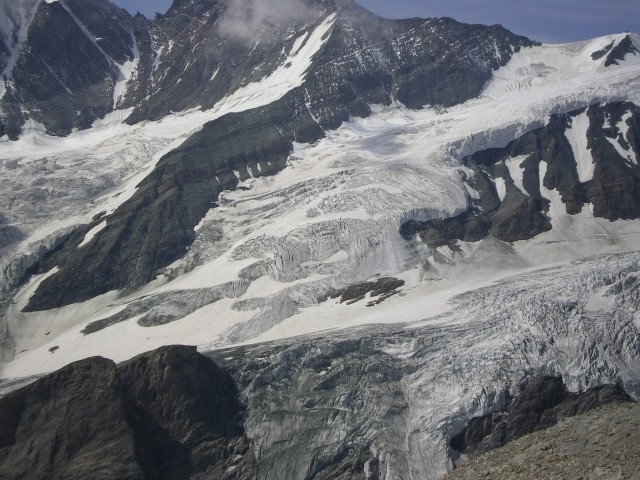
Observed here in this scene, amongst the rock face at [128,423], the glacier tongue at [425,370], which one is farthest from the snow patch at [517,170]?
the rock face at [128,423]

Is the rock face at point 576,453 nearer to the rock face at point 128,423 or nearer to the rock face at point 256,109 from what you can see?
the rock face at point 128,423

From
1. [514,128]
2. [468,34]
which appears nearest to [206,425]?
[514,128]

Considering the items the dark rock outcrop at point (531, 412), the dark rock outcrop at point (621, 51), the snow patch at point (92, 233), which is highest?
the dark rock outcrop at point (621, 51)

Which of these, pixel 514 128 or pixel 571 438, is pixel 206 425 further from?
pixel 514 128

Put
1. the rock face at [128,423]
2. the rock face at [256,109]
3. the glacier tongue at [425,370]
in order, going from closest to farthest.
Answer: the rock face at [128,423], the glacier tongue at [425,370], the rock face at [256,109]

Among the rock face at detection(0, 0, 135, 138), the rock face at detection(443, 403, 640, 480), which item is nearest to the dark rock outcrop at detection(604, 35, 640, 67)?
the rock face at detection(0, 0, 135, 138)
